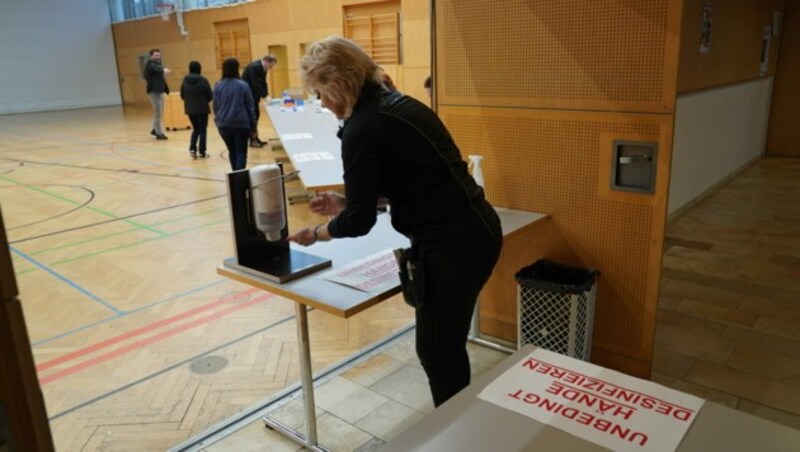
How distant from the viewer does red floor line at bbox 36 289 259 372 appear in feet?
10.2

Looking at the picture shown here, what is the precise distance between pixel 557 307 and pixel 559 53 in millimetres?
1102

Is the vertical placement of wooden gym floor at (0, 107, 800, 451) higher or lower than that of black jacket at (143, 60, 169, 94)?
lower

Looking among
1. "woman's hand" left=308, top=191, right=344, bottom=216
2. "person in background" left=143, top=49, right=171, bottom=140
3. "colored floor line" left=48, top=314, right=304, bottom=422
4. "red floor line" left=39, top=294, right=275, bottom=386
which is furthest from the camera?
"person in background" left=143, top=49, right=171, bottom=140

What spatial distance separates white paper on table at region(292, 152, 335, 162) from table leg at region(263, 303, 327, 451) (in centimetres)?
271

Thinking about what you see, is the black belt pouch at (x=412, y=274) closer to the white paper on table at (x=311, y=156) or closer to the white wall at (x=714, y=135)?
the white wall at (x=714, y=135)

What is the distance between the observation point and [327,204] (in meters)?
2.16

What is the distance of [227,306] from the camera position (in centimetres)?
374

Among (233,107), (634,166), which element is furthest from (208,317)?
(233,107)

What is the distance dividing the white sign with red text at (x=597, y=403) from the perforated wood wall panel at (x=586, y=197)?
1526mm

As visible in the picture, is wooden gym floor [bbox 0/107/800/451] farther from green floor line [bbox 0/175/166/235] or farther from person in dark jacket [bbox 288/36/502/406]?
person in dark jacket [bbox 288/36/502/406]

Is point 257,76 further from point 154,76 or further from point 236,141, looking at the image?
point 154,76

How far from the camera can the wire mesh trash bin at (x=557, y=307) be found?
104 inches

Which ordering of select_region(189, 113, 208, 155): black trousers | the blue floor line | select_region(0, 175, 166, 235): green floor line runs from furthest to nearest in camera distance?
select_region(189, 113, 208, 155): black trousers, select_region(0, 175, 166, 235): green floor line, the blue floor line

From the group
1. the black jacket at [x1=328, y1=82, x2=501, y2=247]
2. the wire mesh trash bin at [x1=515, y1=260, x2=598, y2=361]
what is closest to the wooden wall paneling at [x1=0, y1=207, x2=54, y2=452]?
the black jacket at [x1=328, y1=82, x2=501, y2=247]
